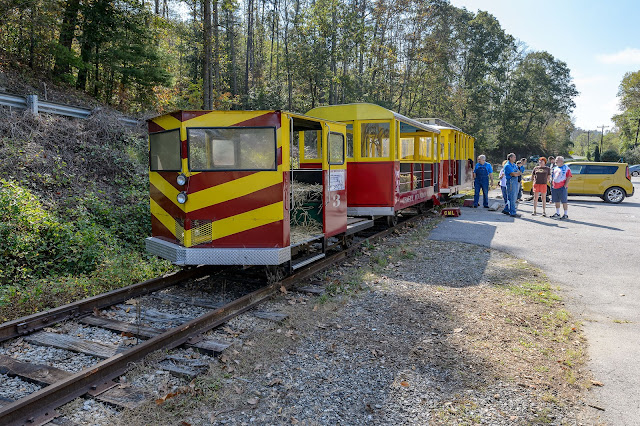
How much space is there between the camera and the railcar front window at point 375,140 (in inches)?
393

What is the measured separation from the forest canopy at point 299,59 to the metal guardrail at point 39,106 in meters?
5.17

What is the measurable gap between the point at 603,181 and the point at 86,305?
65.7 feet

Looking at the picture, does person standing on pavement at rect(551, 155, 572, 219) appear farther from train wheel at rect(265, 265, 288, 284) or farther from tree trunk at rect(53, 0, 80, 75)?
tree trunk at rect(53, 0, 80, 75)

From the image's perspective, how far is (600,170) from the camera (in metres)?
18.8

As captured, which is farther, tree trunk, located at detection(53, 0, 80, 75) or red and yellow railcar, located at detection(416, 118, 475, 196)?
tree trunk, located at detection(53, 0, 80, 75)

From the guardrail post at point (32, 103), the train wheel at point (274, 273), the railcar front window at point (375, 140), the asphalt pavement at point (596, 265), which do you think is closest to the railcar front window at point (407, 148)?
the railcar front window at point (375, 140)

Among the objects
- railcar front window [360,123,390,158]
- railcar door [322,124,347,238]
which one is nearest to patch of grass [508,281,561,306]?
railcar door [322,124,347,238]

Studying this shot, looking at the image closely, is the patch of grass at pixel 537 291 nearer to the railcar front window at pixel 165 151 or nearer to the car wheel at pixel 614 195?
the railcar front window at pixel 165 151

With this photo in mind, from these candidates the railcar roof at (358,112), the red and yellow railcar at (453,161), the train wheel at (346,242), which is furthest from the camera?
the red and yellow railcar at (453,161)

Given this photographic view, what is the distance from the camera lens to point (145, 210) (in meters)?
9.62

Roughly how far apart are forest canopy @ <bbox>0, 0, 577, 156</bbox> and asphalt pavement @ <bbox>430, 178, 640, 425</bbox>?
11.1 m

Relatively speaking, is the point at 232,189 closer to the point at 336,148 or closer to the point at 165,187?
the point at 165,187

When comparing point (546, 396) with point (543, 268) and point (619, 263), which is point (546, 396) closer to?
point (543, 268)

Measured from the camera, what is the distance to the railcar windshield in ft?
19.1
